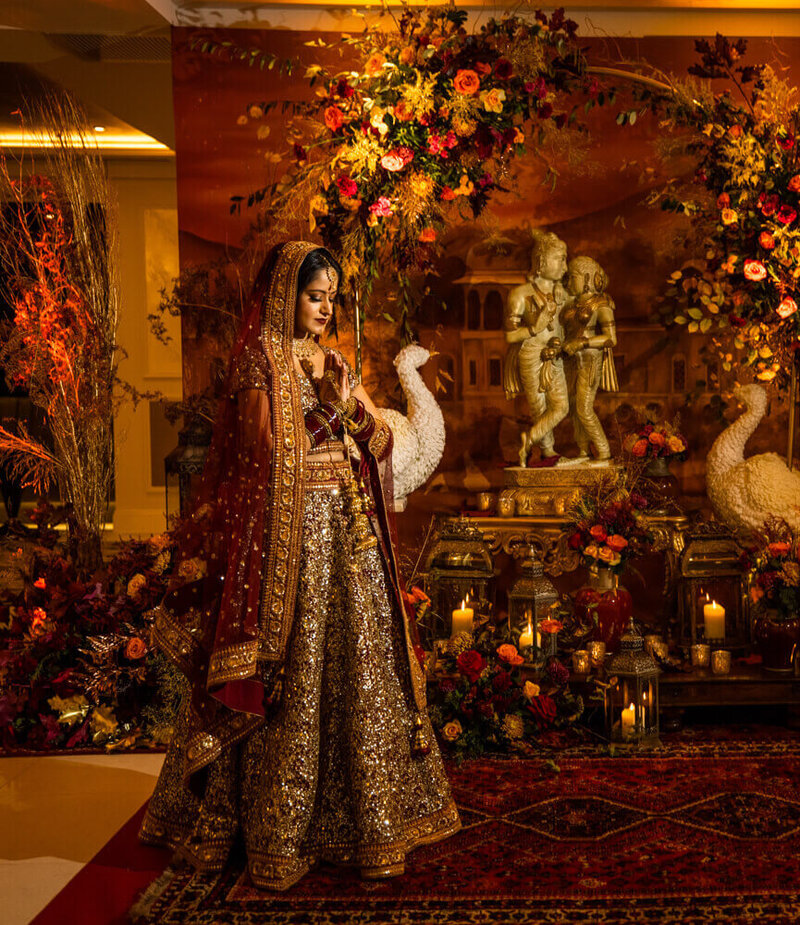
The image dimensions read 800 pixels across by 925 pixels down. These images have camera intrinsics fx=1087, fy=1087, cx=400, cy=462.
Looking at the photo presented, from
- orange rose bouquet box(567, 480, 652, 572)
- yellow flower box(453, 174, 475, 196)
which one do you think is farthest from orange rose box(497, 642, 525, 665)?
yellow flower box(453, 174, 475, 196)

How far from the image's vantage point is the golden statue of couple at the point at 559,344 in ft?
17.0

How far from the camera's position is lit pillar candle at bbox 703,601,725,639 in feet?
15.2

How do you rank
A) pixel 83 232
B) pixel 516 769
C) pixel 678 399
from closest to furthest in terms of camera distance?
pixel 516 769 → pixel 83 232 → pixel 678 399

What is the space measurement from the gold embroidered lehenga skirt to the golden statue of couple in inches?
88.1

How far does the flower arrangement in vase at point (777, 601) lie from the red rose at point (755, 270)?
1139 mm

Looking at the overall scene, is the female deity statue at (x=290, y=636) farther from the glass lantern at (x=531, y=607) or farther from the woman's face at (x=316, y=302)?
the glass lantern at (x=531, y=607)

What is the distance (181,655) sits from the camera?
311 cm

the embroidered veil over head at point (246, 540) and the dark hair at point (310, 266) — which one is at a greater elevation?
the dark hair at point (310, 266)

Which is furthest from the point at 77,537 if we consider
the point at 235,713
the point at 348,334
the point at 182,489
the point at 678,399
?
the point at 678,399

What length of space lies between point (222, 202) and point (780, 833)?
3.74 m

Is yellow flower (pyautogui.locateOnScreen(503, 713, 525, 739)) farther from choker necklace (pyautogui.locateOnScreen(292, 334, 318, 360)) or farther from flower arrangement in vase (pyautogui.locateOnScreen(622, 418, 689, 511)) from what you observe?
choker necklace (pyautogui.locateOnScreen(292, 334, 318, 360))

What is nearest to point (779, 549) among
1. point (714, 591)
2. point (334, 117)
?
point (714, 591)

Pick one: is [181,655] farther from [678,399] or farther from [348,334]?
[678,399]

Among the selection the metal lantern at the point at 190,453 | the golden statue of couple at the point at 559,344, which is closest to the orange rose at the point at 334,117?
the golden statue of couple at the point at 559,344
